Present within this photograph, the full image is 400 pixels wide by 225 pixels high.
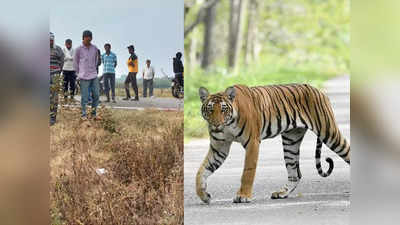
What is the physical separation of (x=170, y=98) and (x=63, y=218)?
99 centimetres

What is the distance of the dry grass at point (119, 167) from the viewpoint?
4.33 meters

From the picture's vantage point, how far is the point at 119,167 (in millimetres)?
4445

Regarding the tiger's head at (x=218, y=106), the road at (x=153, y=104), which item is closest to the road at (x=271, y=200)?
the tiger's head at (x=218, y=106)

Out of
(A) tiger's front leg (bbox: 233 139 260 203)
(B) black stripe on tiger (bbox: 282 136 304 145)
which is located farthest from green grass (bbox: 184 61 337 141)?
(A) tiger's front leg (bbox: 233 139 260 203)

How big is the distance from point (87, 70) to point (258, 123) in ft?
4.29

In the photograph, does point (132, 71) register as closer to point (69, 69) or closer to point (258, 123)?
point (69, 69)

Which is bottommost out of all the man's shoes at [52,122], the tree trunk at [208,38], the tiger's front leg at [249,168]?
the tiger's front leg at [249,168]

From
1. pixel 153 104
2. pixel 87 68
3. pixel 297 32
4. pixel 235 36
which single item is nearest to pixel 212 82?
pixel 235 36

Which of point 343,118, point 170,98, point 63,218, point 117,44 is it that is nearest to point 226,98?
point 170,98

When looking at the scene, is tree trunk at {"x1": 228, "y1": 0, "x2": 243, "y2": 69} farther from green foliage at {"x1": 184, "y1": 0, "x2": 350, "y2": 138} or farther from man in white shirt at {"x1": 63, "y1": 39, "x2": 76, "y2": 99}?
man in white shirt at {"x1": 63, "y1": 39, "x2": 76, "y2": 99}

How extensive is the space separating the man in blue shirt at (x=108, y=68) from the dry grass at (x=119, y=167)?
15 centimetres

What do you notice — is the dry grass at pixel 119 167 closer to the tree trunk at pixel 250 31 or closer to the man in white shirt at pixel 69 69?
the man in white shirt at pixel 69 69
